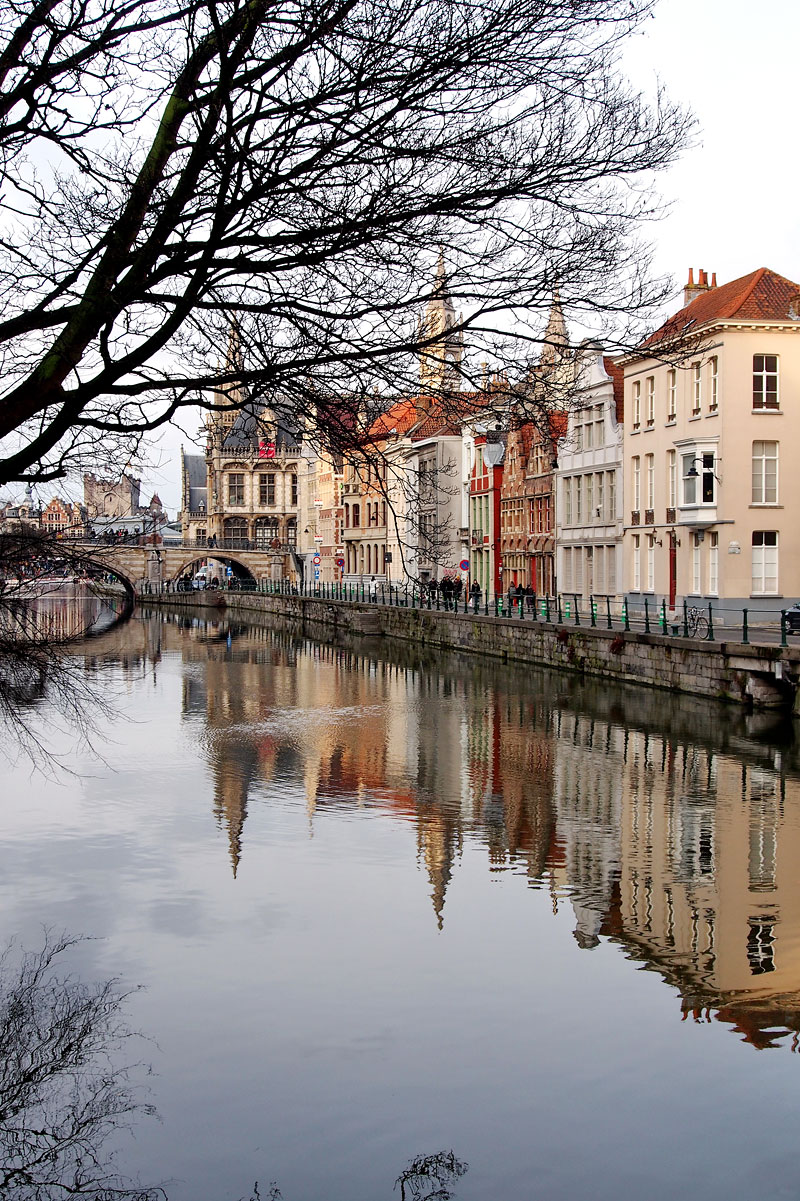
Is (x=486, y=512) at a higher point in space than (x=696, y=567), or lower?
higher

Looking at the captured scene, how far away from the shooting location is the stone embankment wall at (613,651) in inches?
1073

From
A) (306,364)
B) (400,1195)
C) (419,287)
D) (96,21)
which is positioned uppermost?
(96,21)

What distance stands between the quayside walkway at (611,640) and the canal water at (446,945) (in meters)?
1.35

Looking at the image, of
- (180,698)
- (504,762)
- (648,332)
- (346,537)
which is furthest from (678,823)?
(346,537)

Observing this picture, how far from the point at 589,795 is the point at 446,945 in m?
8.16

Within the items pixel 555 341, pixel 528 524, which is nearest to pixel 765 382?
pixel 528 524

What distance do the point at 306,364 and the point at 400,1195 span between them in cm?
481

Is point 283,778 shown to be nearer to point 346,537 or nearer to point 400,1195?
point 400,1195

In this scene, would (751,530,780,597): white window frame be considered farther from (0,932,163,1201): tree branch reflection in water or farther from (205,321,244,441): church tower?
(205,321,244,441): church tower

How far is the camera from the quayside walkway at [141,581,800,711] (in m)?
27.3

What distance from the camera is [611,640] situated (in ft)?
114

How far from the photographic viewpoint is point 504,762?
78.0 feet

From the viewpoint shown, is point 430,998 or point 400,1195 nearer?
point 400,1195

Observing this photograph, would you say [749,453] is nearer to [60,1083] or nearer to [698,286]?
[698,286]
